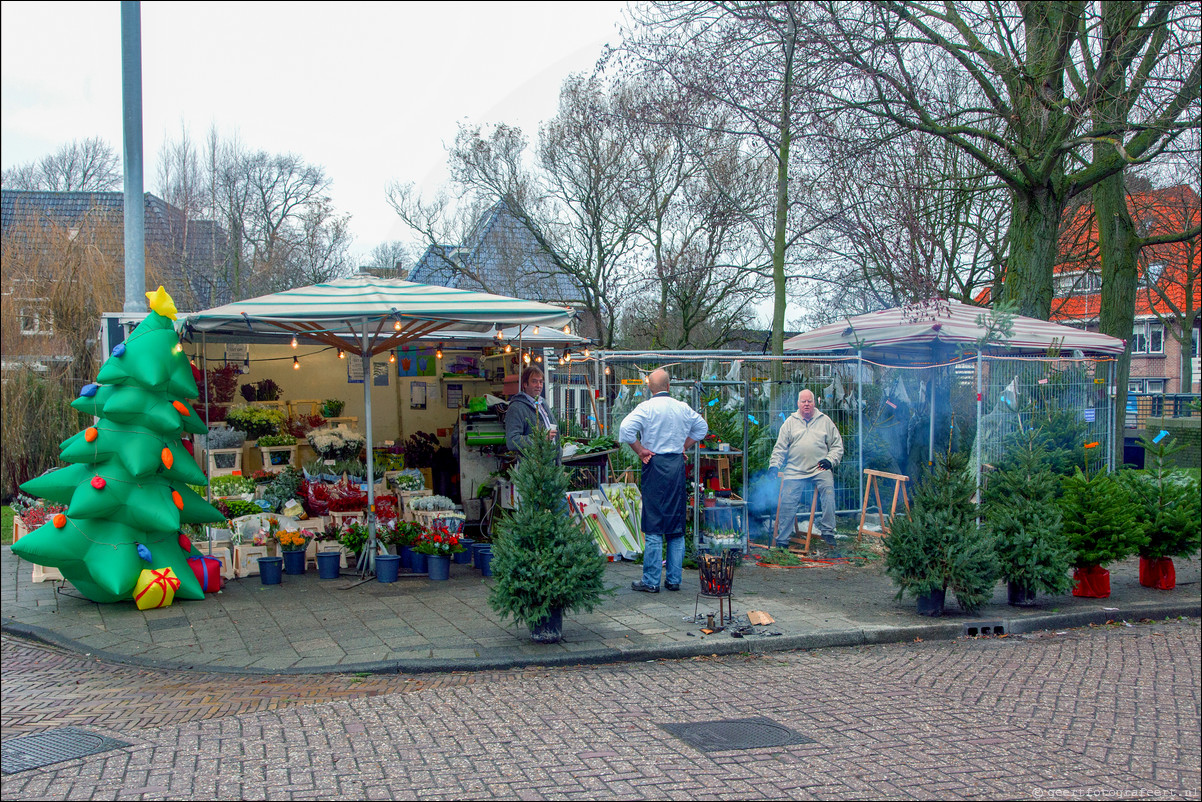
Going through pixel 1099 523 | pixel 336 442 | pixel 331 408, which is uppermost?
pixel 331 408

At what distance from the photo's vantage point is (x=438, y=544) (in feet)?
28.9

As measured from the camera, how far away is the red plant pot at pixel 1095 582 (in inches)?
330

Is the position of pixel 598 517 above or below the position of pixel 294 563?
above

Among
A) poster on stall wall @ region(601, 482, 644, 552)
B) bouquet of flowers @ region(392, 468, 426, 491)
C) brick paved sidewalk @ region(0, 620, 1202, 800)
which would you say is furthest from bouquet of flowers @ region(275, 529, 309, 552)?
poster on stall wall @ region(601, 482, 644, 552)

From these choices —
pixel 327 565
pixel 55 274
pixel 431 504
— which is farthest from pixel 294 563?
pixel 55 274

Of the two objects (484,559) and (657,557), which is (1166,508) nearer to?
(657,557)

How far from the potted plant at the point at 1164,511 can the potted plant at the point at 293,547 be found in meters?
8.35

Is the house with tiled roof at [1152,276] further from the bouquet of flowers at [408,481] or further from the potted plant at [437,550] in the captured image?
the potted plant at [437,550]

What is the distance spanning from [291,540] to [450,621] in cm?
260

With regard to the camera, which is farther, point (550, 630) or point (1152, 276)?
point (1152, 276)

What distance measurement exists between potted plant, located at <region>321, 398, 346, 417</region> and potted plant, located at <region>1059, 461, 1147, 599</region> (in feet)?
27.5

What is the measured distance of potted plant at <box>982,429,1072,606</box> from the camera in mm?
7688

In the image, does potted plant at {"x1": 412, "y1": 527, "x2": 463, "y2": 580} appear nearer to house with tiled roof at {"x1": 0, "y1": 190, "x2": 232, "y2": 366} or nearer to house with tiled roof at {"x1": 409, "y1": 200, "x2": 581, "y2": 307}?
house with tiled roof at {"x1": 0, "y1": 190, "x2": 232, "y2": 366}

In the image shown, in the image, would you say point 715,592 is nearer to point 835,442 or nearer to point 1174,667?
point 1174,667
